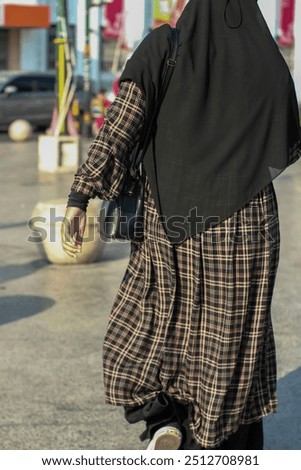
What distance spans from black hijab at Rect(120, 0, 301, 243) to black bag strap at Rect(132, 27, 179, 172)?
18mm

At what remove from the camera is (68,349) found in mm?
5266

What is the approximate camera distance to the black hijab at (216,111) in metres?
3.09

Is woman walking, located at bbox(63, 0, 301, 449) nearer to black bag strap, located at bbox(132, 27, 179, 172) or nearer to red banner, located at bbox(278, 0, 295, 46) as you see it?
black bag strap, located at bbox(132, 27, 179, 172)

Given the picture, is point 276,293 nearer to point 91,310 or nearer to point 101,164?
point 91,310

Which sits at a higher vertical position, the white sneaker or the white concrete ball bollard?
the white sneaker

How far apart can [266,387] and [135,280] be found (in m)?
0.58

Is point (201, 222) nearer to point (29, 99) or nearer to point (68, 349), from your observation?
point (68, 349)

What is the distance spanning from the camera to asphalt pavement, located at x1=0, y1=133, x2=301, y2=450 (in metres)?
4.08

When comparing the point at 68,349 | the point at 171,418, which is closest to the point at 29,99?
the point at 68,349

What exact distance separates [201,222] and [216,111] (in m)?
0.36

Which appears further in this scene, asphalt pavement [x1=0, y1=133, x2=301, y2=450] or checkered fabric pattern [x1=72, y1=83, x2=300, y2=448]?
asphalt pavement [x1=0, y1=133, x2=301, y2=450]

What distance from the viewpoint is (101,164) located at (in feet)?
10.2

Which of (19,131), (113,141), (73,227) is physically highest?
(113,141)

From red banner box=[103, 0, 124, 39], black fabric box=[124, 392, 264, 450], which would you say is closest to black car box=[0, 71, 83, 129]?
red banner box=[103, 0, 124, 39]
